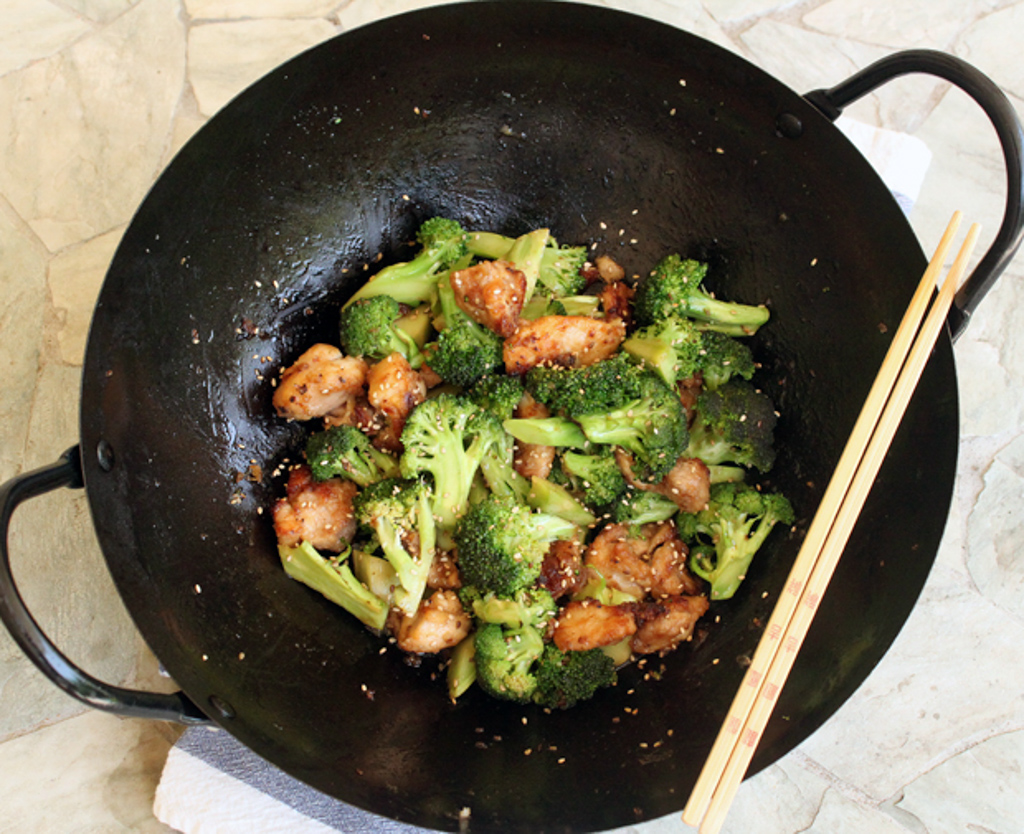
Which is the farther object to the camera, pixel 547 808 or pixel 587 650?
pixel 587 650

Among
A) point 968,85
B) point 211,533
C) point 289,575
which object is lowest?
point 289,575

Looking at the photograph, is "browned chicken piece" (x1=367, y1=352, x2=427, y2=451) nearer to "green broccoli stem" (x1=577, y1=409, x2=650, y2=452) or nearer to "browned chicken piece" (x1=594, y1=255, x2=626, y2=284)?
"green broccoli stem" (x1=577, y1=409, x2=650, y2=452)

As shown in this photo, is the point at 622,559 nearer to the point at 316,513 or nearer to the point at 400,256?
the point at 316,513

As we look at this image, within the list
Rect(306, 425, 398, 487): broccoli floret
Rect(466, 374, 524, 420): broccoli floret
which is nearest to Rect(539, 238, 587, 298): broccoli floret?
Rect(466, 374, 524, 420): broccoli floret

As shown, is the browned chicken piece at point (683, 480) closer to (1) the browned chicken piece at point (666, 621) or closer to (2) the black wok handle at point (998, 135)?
(1) the browned chicken piece at point (666, 621)

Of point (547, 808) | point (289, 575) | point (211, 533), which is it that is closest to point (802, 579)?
point (547, 808)

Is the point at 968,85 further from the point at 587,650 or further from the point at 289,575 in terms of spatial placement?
the point at 289,575

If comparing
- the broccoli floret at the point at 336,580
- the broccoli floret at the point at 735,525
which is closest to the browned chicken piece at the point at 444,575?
the broccoli floret at the point at 336,580
